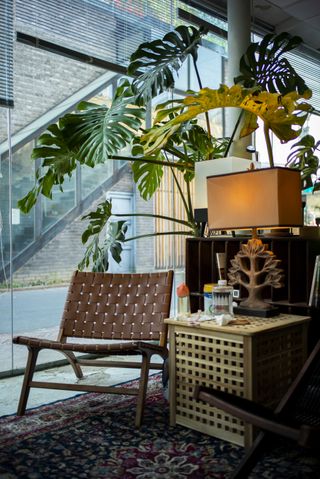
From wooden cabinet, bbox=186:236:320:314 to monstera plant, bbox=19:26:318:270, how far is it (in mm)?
663

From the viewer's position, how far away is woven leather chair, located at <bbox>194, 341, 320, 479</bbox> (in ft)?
5.16

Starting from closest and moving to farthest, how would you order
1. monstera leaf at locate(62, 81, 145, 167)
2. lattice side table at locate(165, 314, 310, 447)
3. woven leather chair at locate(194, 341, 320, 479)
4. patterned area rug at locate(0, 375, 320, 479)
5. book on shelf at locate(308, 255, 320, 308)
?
woven leather chair at locate(194, 341, 320, 479) < patterned area rug at locate(0, 375, 320, 479) < lattice side table at locate(165, 314, 310, 447) < book on shelf at locate(308, 255, 320, 308) < monstera leaf at locate(62, 81, 145, 167)

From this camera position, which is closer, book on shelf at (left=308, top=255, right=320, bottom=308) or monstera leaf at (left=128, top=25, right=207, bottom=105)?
book on shelf at (left=308, top=255, right=320, bottom=308)

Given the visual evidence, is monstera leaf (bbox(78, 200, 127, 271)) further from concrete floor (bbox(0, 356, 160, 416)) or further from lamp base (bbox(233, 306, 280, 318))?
lamp base (bbox(233, 306, 280, 318))

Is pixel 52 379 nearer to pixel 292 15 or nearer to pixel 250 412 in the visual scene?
pixel 250 412

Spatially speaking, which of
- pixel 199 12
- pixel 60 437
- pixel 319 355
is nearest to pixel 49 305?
pixel 60 437

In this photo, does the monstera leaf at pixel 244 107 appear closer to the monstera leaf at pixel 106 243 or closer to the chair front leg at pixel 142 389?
the monstera leaf at pixel 106 243

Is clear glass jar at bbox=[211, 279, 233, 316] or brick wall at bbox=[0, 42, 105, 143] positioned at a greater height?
brick wall at bbox=[0, 42, 105, 143]

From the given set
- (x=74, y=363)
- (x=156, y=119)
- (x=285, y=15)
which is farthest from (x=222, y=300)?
(x=285, y=15)

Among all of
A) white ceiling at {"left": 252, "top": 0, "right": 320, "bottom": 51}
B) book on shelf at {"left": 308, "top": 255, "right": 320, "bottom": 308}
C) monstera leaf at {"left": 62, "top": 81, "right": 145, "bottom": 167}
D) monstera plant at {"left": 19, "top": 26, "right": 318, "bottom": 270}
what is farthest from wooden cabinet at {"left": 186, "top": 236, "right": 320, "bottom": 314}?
white ceiling at {"left": 252, "top": 0, "right": 320, "bottom": 51}

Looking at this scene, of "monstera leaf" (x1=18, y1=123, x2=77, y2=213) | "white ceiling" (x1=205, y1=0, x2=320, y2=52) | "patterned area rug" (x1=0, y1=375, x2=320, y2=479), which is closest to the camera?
"patterned area rug" (x1=0, y1=375, x2=320, y2=479)

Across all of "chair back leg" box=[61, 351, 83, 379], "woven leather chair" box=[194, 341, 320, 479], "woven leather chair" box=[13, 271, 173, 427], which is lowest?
"chair back leg" box=[61, 351, 83, 379]

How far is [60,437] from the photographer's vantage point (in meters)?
2.46

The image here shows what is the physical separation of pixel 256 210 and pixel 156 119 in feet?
4.04
